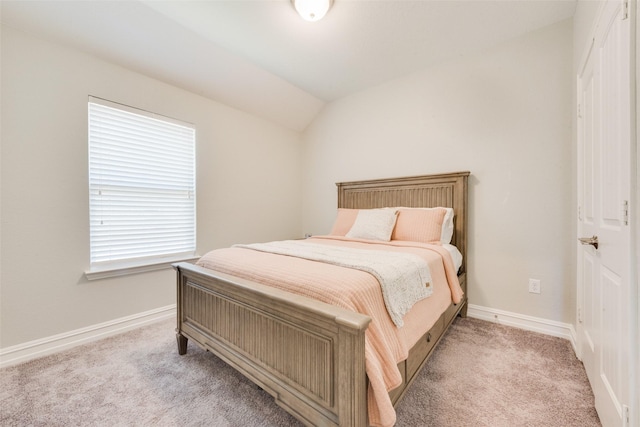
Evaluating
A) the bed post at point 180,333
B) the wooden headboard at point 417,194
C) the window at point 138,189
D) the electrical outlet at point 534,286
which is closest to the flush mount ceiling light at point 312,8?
the window at point 138,189

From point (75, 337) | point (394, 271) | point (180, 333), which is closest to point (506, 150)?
point (394, 271)

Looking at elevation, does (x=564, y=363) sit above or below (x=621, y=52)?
below

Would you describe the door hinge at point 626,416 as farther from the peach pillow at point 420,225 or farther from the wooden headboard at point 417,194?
the wooden headboard at point 417,194

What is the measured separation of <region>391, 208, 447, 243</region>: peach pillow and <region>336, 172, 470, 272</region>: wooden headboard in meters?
0.25

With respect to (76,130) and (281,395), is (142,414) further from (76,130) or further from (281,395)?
(76,130)

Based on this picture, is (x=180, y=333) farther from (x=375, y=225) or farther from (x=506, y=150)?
(x=506, y=150)

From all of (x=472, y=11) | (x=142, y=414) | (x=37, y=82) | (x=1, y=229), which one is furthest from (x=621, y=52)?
(x=1, y=229)

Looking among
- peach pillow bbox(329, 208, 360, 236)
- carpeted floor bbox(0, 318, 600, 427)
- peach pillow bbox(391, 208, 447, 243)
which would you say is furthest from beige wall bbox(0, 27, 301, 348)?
peach pillow bbox(391, 208, 447, 243)

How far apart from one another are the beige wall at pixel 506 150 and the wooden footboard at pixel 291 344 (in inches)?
82.7

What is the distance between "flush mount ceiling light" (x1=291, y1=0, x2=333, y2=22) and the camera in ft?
6.13

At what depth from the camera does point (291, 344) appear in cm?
117

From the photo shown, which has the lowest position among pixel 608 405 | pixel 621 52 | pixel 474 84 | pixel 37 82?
pixel 608 405

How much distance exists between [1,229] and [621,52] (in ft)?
11.1

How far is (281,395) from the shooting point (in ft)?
3.90
